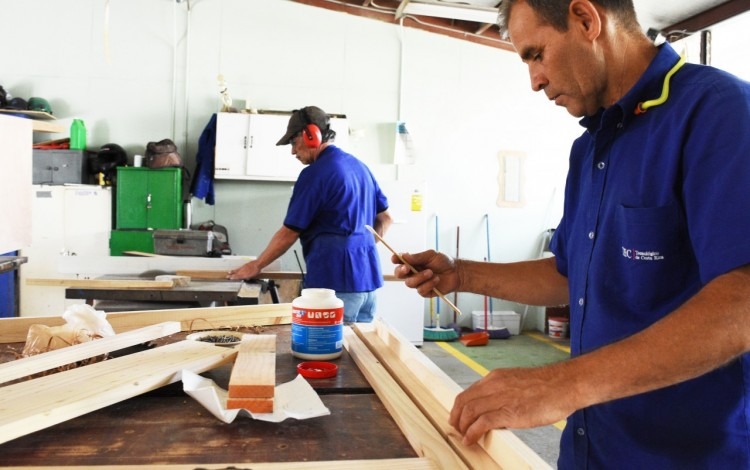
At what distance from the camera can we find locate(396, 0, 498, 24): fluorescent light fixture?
4.94 metres

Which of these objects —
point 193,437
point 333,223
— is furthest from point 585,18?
point 333,223

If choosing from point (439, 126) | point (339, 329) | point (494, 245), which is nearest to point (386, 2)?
point (439, 126)

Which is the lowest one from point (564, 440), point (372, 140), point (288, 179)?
point (564, 440)

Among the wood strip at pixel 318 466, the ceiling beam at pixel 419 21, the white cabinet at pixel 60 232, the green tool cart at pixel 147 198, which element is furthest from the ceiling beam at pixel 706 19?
the white cabinet at pixel 60 232

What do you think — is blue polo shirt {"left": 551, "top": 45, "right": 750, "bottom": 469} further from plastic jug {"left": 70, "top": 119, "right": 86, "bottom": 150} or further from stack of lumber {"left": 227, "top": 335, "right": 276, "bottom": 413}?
plastic jug {"left": 70, "top": 119, "right": 86, "bottom": 150}

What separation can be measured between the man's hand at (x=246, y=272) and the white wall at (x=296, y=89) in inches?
94.8

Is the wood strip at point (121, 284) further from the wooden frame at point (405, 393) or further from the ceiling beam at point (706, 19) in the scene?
the ceiling beam at point (706, 19)

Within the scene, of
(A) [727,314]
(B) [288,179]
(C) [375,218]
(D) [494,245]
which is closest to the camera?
(A) [727,314]

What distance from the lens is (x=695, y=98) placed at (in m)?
0.95

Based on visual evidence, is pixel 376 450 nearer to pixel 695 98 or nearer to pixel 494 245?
pixel 695 98

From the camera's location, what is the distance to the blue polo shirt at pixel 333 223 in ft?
9.91

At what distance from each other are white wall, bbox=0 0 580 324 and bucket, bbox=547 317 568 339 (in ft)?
1.63

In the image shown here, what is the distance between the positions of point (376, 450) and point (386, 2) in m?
5.41

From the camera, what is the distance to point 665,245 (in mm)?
965
